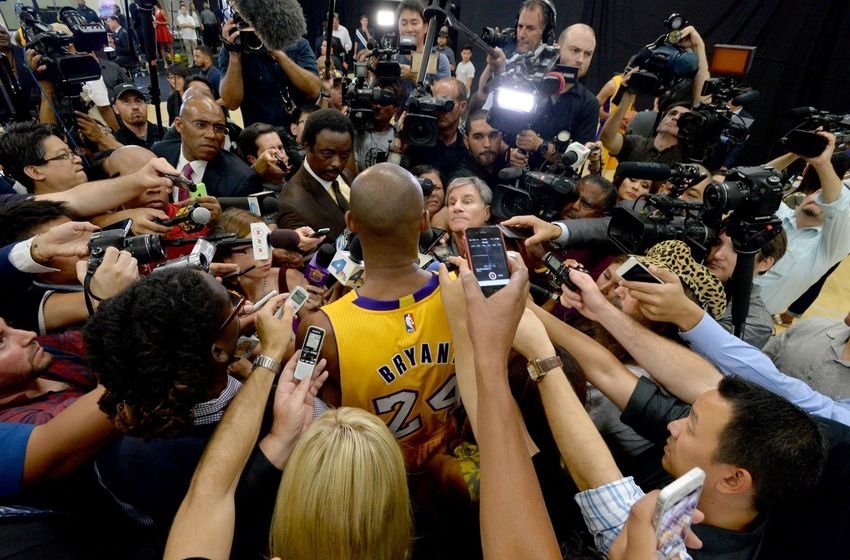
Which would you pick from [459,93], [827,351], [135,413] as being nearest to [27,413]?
[135,413]

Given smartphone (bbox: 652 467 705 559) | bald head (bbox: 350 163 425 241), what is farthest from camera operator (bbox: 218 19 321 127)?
smartphone (bbox: 652 467 705 559)

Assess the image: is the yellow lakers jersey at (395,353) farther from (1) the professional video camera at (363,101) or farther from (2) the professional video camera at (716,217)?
(1) the professional video camera at (363,101)

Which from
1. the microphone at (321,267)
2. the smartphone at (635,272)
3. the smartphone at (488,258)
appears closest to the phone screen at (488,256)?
the smartphone at (488,258)

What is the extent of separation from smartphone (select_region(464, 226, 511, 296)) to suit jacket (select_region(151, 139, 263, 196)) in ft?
6.43

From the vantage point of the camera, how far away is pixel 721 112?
2518 millimetres

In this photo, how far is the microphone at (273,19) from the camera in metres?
3.12

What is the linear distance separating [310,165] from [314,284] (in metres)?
0.87

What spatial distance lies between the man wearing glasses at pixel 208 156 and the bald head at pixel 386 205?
5.65 feet

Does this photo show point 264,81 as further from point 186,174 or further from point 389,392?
point 389,392

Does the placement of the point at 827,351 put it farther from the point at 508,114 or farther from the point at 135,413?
the point at 135,413

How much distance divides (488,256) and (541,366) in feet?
1.16

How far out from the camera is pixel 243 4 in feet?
10.2

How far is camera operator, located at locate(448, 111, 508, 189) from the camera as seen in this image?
322 centimetres

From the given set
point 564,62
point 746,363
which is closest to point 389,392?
point 746,363
